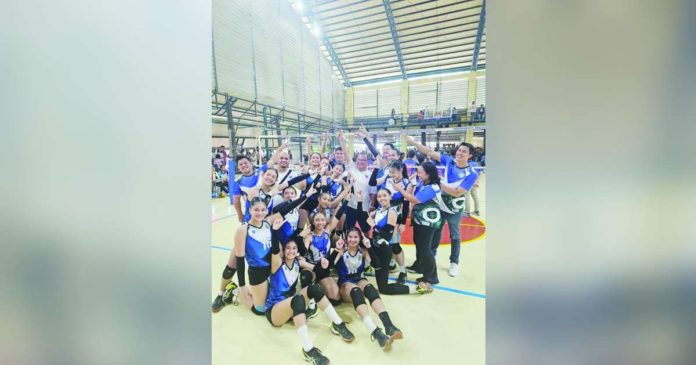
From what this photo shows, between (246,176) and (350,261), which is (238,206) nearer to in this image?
(246,176)

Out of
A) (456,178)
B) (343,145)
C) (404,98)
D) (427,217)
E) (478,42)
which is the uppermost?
(478,42)

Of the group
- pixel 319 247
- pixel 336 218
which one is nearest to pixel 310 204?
pixel 336 218

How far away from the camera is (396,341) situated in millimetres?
1965

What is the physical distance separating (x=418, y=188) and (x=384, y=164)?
2.70ft

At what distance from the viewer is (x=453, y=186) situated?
2.89m

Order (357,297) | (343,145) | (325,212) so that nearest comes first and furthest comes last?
(357,297)
(325,212)
(343,145)

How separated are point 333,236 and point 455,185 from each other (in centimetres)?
135

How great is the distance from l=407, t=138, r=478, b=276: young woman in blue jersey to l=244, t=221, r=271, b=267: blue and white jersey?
1731 mm

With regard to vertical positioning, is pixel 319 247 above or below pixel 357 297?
above

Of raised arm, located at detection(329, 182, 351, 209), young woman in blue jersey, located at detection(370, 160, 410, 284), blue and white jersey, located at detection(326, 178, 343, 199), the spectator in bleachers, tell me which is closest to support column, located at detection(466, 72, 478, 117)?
the spectator in bleachers

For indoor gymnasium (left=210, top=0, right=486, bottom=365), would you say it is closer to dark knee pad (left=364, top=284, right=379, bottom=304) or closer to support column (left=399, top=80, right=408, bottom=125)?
dark knee pad (left=364, top=284, right=379, bottom=304)

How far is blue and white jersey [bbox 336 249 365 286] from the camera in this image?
2385 mm
